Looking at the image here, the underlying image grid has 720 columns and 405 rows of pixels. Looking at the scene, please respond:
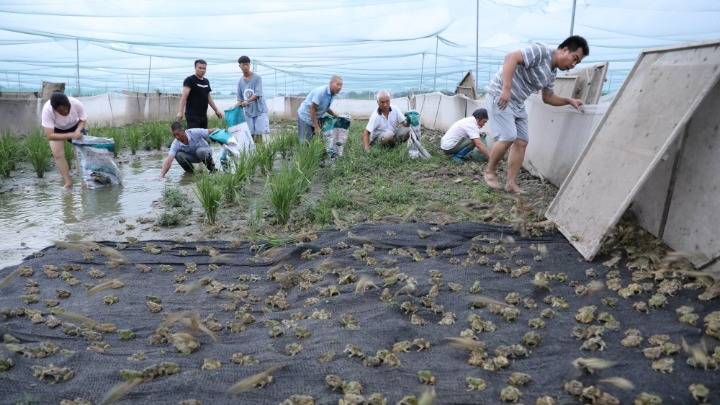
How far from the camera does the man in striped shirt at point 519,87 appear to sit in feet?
13.3

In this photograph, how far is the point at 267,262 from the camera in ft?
10.6

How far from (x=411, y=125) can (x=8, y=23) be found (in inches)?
287

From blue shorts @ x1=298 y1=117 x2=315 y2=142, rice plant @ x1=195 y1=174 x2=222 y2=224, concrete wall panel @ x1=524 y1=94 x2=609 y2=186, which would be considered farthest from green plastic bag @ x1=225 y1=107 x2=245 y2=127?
concrete wall panel @ x1=524 y1=94 x2=609 y2=186

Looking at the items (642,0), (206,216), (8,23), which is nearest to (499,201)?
(206,216)

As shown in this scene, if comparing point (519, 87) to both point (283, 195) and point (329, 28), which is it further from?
point (329, 28)

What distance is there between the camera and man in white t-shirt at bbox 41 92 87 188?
5.19 metres

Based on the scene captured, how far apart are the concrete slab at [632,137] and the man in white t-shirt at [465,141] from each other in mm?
3046

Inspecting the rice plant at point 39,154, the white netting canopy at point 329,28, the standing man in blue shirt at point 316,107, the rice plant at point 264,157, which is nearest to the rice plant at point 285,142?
the standing man in blue shirt at point 316,107

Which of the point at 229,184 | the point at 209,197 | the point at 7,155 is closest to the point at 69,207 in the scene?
the point at 229,184

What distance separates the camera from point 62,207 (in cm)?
479

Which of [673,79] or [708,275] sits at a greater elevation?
[673,79]

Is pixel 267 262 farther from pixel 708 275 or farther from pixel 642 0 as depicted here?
pixel 642 0

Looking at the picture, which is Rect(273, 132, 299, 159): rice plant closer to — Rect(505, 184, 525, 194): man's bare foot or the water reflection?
the water reflection

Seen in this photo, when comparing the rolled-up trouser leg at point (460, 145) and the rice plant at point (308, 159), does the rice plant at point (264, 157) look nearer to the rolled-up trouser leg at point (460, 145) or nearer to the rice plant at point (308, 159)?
the rice plant at point (308, 159)
